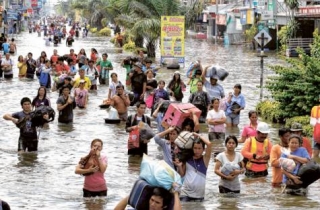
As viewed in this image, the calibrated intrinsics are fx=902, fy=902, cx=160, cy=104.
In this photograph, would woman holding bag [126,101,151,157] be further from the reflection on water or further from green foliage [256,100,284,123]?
green foliage [256,100,284,123]

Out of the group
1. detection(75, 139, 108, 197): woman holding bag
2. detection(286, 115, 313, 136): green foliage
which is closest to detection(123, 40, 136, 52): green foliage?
detection(286, 115, 313, 136): green foliage

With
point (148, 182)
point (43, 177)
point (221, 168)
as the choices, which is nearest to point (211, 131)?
point (43, 177)

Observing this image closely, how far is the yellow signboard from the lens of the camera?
39.8m

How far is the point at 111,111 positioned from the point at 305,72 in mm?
4641

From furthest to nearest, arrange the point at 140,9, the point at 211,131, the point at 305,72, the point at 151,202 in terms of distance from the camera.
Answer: the point at 140,9 < the point at 305,72 < the point at 211,131 < the point at 151,202

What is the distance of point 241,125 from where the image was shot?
21.4m

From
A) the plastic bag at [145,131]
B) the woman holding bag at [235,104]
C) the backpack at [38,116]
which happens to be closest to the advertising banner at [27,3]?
the woman holding bag at [235,104]

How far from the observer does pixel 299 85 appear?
2031cm

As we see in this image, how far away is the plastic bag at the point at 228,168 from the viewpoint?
12.2 meters

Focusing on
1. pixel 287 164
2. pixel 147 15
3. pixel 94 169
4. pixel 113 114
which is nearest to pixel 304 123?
pixel 113 114

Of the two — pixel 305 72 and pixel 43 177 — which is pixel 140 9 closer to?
pixel 305 72

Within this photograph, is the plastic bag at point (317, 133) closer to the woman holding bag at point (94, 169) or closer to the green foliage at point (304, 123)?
the green foliage at point (304, 123)

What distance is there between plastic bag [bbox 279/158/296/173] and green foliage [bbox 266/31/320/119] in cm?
751

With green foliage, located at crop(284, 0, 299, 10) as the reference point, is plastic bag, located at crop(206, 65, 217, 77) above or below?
below
